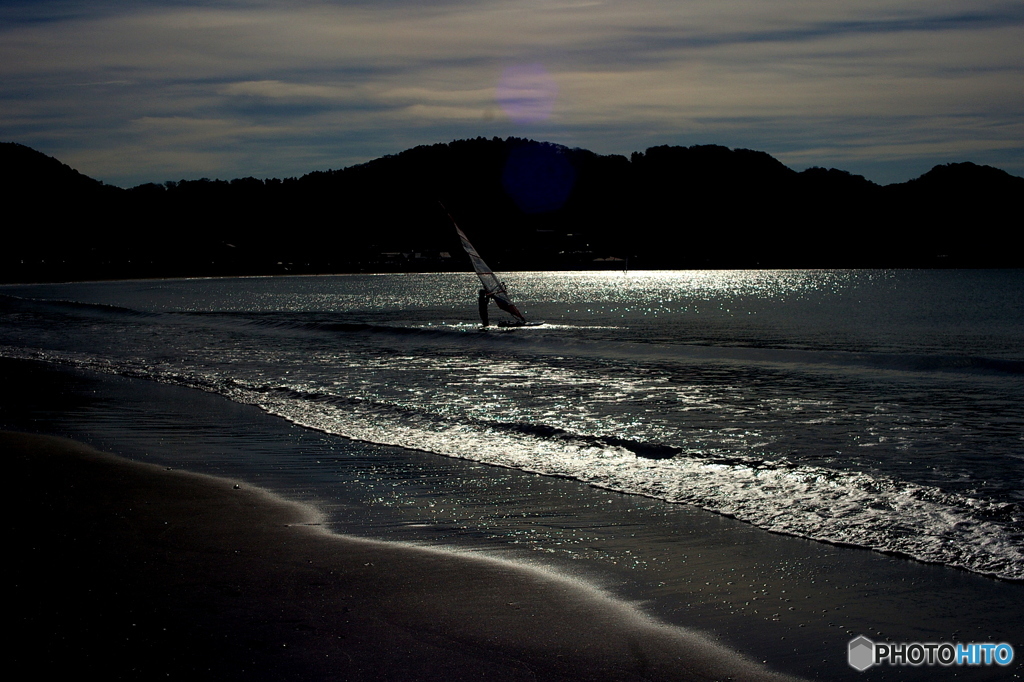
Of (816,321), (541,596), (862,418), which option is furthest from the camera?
(816,321)

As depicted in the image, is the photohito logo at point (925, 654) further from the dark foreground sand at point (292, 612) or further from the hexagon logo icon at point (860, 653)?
the dark foreground sand at point (292, 612)

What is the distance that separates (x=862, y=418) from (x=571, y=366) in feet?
44.7

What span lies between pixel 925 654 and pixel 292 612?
15.7 feet

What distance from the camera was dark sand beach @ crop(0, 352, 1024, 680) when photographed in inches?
233

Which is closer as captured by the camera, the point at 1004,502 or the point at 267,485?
the point at 1004,502

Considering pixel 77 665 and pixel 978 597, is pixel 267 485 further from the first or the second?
pixel 978 597

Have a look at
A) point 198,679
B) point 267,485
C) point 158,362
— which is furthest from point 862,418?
point 158,362

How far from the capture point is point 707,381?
86.2 ft

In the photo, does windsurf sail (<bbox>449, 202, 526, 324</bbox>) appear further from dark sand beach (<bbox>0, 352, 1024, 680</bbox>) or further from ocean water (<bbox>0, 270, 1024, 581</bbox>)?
dark sand beach (<bbox>0, 352, 1024, 680</bbox>)

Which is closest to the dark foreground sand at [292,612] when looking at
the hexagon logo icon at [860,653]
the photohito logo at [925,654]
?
the hexagon logo icon at [860,653]

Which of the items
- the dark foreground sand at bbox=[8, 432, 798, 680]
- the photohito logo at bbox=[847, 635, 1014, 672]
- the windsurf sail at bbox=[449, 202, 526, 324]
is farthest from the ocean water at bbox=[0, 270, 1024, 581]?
the windsurf sail at bbox=[449, 202, 526, 324]

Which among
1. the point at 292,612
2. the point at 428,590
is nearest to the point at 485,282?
the point at 428,590

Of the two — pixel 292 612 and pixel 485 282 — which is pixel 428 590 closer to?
pixel 292 612

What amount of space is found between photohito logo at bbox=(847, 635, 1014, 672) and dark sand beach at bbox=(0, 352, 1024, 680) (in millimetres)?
101
